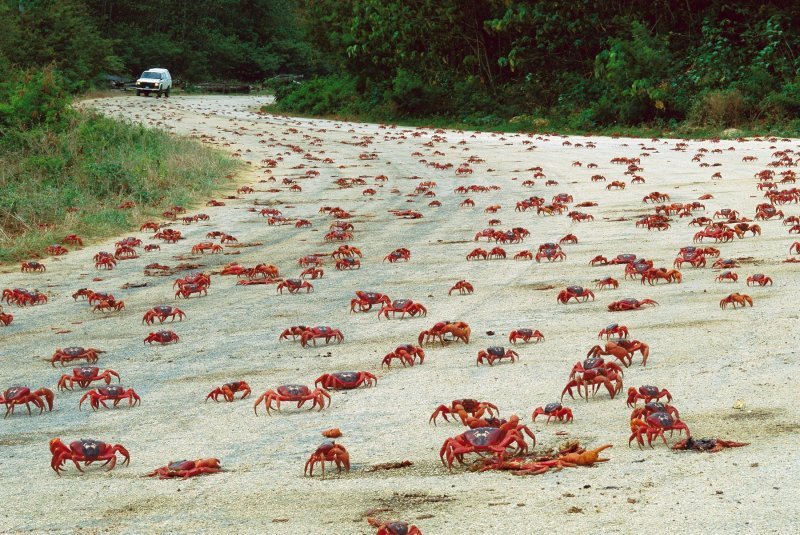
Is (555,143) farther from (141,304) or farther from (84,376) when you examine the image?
(84,376)

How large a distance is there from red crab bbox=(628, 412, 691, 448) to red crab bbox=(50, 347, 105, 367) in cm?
495

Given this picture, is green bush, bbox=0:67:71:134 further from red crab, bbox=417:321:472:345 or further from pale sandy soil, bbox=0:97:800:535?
red crab, bbox=417:321:472:345

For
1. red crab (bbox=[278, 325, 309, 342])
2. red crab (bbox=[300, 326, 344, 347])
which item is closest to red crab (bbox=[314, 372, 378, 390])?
red crab (bbox=[300, 326, 344, 347])

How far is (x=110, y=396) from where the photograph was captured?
744 cm

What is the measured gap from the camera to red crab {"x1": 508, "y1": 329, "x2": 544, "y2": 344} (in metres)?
8.41

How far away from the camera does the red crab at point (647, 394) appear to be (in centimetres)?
622

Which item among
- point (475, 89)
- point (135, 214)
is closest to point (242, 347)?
point (135, 214)

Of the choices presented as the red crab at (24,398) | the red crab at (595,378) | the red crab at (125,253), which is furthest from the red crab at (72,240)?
the red crab at (595,378)

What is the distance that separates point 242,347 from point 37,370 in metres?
1.68

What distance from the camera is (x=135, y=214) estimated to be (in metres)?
19.0

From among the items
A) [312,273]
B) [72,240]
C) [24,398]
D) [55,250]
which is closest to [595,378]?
[24,398]

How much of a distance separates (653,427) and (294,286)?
6559 millimetres

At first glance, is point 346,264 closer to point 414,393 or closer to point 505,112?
point 414,393

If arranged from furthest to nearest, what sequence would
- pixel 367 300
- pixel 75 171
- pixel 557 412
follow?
pixel 75 171
pixel 367 300
pixel 557 412
